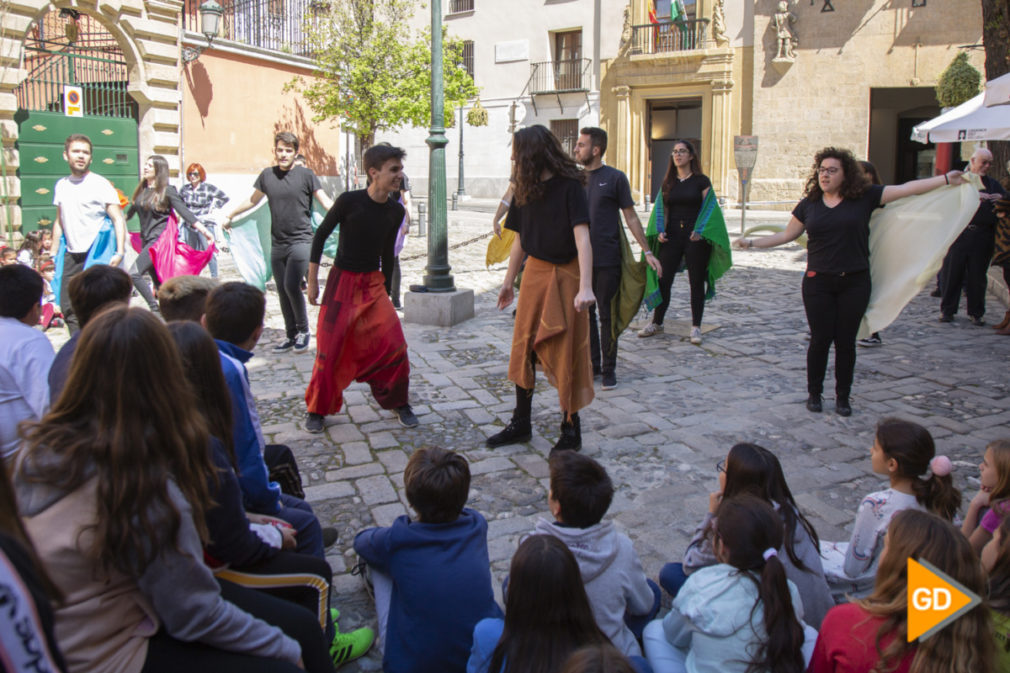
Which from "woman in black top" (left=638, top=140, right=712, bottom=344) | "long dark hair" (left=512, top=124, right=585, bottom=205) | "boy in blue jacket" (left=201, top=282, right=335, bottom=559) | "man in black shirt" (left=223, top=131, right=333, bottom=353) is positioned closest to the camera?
"boy in blue jacket" (left=201, top=282, right=335, bottom=559)

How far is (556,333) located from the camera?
465 centimetres

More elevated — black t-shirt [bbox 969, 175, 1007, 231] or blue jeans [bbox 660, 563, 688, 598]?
black t-shirt [bbox 969, 175, 1007, 231]

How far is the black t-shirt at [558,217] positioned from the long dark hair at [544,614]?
2.71 metres

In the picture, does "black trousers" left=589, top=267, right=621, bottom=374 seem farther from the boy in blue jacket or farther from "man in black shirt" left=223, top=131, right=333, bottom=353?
the boy in blue jacket

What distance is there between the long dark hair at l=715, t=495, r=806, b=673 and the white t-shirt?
590cm

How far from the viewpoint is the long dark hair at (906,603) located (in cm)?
180

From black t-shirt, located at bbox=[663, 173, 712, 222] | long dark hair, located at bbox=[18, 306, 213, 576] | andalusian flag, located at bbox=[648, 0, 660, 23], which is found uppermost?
andalusian flag, located at bbox=[648, 0, 660, 23]

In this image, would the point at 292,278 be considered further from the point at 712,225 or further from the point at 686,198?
the point at 712,225

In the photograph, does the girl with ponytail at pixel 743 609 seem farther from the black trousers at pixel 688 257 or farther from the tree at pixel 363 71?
the tree at pixel 363 71

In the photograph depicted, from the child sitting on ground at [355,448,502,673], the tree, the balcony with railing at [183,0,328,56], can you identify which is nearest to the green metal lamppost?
the child sitting on ground at [355,448,502,673]

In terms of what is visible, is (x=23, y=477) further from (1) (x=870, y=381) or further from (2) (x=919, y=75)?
(2) (x=919, y=75)

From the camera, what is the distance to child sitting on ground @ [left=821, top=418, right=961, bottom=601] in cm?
300

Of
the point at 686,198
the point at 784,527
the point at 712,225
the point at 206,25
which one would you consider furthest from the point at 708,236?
the point at 206,25

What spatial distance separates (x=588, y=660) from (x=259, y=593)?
40.4 inches
